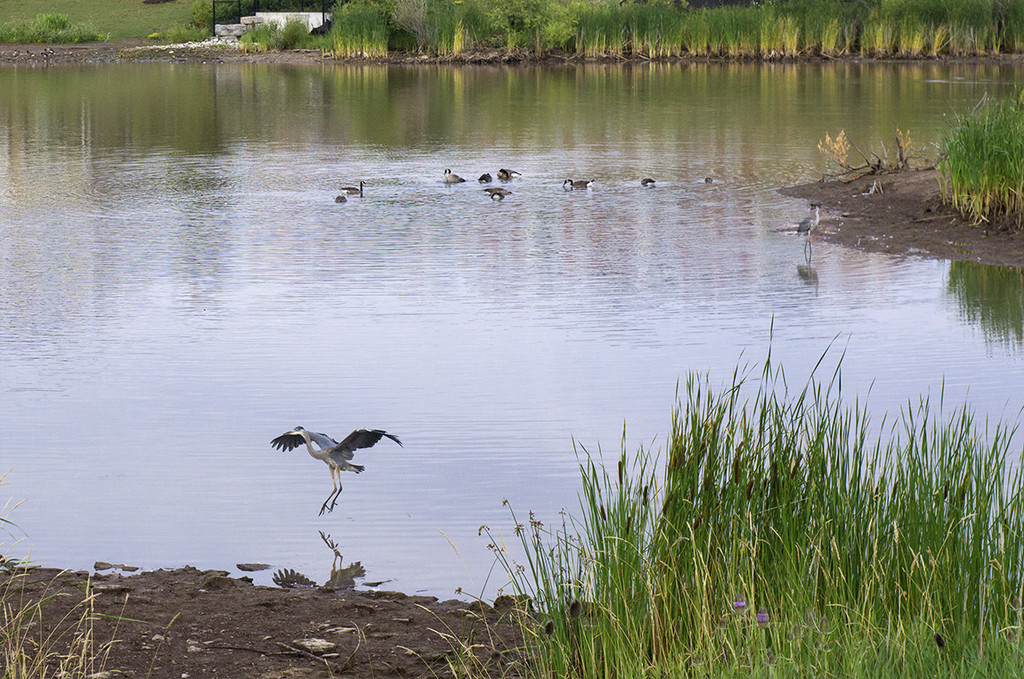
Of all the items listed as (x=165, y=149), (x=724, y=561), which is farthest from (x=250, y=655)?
(x=165, y=149)

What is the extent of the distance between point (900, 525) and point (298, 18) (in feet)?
152

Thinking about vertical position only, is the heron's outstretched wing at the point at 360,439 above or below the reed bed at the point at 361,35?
below

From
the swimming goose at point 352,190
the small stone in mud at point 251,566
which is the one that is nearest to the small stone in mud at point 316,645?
the small stone in mud at point 251,566

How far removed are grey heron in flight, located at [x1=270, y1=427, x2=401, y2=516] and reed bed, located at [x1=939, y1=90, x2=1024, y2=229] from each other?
7289 millimetres

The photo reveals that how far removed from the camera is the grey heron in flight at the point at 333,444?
589cm

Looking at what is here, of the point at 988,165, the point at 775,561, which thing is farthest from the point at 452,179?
the point at 775,561

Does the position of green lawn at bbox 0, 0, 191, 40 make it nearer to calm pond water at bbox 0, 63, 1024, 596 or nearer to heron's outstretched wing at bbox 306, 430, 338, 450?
calm pond water at bbox 0, 63, 1024, 596

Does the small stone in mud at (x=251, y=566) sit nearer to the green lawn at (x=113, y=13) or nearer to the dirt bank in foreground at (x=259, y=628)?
the dirt bank in foreground at (x=259, y=628)

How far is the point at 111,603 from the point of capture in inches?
180

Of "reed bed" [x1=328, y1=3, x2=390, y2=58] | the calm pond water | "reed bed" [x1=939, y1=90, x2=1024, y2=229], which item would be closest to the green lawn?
"reed bed" [x1=328, y1=3, x2=390, y2=58]

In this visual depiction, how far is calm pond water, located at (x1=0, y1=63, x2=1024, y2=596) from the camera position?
5926 millimetres

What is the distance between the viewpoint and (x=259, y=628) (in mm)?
4445

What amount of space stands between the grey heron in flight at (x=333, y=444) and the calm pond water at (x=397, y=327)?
7.3 inches

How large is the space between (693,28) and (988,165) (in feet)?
103
